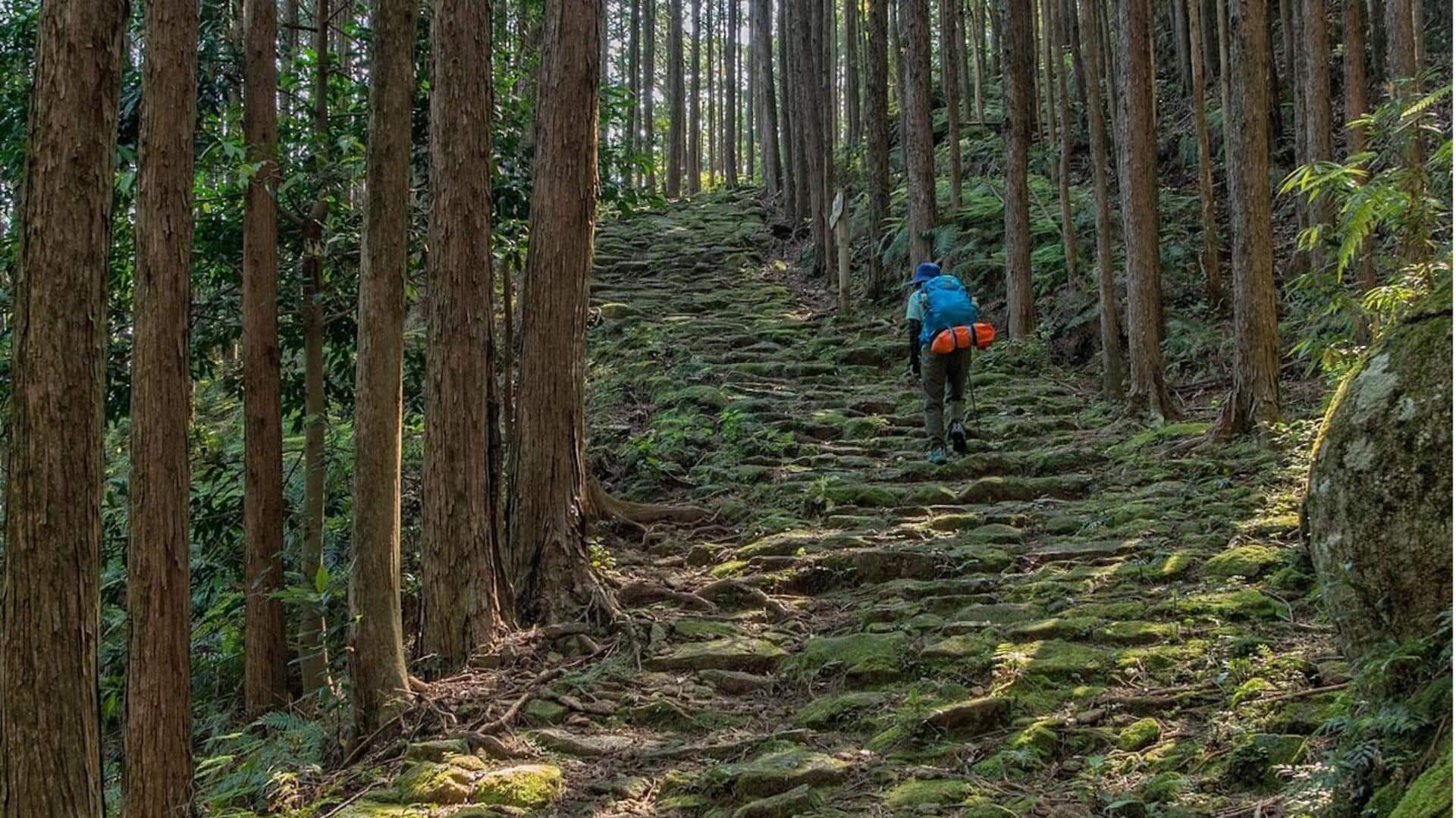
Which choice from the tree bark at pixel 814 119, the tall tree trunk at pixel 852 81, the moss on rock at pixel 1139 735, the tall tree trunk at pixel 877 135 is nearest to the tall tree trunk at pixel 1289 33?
the tall tree trunk at pixel 877 135

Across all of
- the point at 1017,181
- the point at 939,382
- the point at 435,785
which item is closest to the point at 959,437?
the point at 939,382

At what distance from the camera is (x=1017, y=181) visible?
48.8 feet

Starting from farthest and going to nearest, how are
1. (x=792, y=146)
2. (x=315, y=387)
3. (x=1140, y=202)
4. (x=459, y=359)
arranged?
(x=792, y=146) → (x=1140, y=202) → (x=315, y=387) → (x=459, y=359)

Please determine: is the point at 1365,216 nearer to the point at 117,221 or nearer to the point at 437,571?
the point at 437,571

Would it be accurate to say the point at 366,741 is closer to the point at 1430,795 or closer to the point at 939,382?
the point at 1430,795

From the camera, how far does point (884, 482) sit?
10.4 m

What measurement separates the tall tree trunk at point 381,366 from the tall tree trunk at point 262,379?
6.99 ft

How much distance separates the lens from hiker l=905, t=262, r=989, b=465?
10508 mm

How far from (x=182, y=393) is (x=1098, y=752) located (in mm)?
4815

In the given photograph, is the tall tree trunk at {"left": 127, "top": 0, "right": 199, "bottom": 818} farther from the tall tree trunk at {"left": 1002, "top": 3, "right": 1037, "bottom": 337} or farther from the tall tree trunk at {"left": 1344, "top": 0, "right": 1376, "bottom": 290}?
the tall tree trunk at {"left": 1002, "top": 3, "right": 1037, "bottom": 337}

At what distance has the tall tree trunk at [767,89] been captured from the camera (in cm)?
2773

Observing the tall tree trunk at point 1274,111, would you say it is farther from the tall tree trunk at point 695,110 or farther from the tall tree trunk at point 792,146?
the tall tree trunk at point 695,110

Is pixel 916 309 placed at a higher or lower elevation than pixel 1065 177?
lower

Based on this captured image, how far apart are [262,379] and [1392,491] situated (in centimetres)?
724
